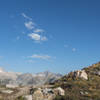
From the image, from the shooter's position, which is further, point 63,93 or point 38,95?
point 63,93

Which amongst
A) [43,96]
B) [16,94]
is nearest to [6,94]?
[16,94]

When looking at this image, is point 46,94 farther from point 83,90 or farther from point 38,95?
point 83,90

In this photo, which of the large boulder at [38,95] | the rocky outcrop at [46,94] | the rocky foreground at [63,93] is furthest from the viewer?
the rocky outcrop at [46,94]

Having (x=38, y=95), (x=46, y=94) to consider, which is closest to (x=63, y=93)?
(x=46, y=94)

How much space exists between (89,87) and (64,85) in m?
5.59

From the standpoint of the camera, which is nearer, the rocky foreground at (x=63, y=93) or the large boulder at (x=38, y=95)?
the rocky foreground at (x=63, y=93)

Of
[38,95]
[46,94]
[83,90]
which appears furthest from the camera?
[83,90]

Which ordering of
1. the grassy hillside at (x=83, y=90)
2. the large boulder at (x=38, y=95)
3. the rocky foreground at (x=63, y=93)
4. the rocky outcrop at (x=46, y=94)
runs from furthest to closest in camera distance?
the rocky outcrop at (x=46, y=94) < the large boulder at (x=38, y=95) < the rocky foreground at (x=63, y=93) < the grassy hillside at (x=83, y=90)

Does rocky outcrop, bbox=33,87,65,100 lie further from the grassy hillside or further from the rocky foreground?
the grassy hillside

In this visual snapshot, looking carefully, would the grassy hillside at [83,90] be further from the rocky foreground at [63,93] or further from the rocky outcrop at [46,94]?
the rocky outcrop at [46,94]

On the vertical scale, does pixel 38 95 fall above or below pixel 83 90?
below

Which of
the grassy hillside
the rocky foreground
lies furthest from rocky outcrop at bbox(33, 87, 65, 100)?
the grassy hillside

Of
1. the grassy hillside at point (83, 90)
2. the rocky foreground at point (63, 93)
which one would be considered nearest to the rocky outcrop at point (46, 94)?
the rocky foreground at point (63, 93)

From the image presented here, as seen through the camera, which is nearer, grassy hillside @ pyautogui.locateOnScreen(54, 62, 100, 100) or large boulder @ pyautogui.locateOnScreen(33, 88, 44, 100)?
grassy hillside @ pyautogui.locateOnScreen(54, 62, 100, 100)
